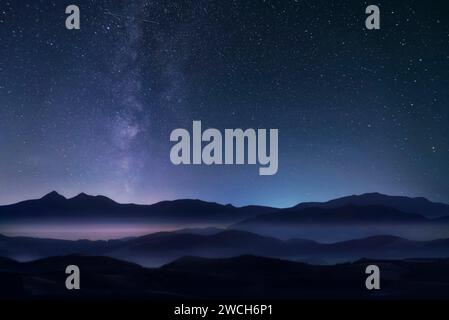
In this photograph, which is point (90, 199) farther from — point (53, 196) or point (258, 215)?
point (258, 215)

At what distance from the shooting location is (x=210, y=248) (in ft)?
13.3

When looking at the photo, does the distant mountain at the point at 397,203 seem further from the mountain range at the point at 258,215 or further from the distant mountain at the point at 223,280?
the distant mountain at the point at 223,280

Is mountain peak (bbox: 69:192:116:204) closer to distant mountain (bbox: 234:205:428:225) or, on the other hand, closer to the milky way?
the milky way

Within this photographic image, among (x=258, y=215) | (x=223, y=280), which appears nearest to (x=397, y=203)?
(x=258, y=215)

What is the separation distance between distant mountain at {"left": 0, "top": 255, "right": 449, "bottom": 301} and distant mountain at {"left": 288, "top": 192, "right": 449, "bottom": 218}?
332mm

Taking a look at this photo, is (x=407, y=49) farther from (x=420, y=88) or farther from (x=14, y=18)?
(x=14, y=18)

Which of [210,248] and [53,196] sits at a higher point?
[53,196]

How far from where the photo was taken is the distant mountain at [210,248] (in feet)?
13.1

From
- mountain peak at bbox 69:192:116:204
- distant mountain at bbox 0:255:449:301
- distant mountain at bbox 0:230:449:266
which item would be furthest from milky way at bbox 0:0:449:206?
distant mountain at bbox 0:255:449:301

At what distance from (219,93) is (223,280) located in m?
1.24

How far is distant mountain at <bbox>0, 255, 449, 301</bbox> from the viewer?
3986 mm

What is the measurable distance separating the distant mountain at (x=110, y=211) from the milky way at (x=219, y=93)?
0.06 metres

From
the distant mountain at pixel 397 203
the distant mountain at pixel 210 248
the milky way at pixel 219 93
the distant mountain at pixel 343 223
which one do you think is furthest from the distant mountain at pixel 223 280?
the milky way at pixel 219 93
